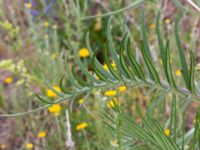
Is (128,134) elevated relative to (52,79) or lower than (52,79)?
lower

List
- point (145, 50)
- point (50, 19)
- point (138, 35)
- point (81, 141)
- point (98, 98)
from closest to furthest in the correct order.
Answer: point (145, 50) < point (98, 98) < point (81, 141) < point (138, 35) < point (50, 19)

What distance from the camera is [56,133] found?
2.37 m

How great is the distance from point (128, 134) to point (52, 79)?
1471 millimetres

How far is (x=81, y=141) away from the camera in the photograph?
2.31 metres

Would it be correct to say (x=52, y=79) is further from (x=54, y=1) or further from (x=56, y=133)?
(x=54, y=1)

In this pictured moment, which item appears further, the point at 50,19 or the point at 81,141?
the point at 50,19

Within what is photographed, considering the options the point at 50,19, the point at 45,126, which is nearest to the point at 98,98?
the point at 45,126

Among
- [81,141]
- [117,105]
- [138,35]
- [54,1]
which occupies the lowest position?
[81,141]

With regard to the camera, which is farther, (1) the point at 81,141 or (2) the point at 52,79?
(2) the point at 52,79

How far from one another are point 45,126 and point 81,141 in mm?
303

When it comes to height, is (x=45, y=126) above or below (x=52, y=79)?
below

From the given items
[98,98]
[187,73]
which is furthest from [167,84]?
[98,98]

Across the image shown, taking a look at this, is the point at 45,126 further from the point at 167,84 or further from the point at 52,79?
the point at 167,84

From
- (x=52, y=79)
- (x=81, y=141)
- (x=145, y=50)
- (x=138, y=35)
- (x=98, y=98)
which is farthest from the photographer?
(x=138, y=35)
